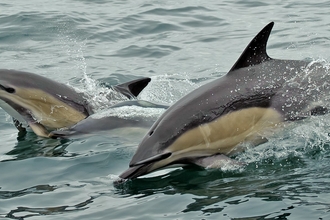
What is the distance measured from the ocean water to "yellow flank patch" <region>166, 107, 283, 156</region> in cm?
24

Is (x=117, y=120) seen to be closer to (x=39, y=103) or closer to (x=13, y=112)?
(x=39, y=103)

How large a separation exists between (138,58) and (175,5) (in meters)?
5.66

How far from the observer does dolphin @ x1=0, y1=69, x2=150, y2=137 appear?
34.8ft

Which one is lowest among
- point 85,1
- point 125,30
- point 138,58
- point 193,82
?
point 193,82

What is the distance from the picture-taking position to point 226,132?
8.32 meters

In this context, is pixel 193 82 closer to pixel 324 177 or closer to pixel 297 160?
pixel 297 160

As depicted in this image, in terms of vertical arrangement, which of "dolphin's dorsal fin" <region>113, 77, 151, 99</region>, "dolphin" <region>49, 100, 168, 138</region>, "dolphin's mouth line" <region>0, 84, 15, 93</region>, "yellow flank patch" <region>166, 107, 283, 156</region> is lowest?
"yellow flank patch" <region>166, 107, 283, 156</region>

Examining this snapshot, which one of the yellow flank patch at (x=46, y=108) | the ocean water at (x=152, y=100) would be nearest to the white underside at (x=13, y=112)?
the yellow flank patch at (x=46, y=108)

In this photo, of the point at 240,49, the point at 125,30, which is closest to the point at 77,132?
the point at 240,49

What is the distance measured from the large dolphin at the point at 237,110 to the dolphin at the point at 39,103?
9.70ft

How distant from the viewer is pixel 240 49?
16734 millimetres

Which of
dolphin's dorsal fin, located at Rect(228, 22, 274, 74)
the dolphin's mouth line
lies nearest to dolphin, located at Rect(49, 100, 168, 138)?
the dolphin's mouth line

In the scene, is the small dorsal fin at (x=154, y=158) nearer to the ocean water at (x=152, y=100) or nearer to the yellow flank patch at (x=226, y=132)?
the yellow flank patch at (x=226, y=132)

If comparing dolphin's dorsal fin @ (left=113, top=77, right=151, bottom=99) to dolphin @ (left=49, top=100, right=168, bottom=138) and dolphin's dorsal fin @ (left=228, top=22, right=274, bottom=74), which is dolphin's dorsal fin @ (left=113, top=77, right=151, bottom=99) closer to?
dolphin @ (left=49, top=100, right=168, bottom=138)
